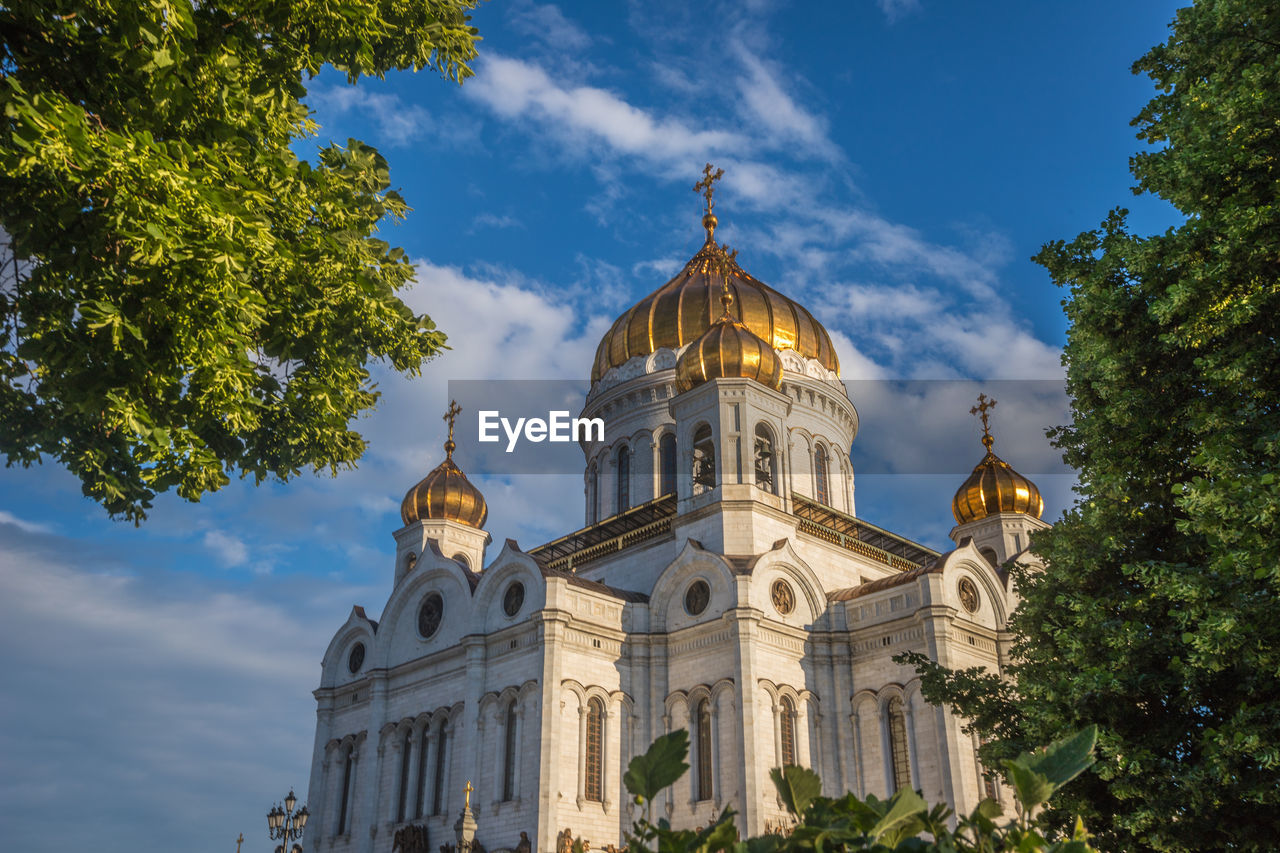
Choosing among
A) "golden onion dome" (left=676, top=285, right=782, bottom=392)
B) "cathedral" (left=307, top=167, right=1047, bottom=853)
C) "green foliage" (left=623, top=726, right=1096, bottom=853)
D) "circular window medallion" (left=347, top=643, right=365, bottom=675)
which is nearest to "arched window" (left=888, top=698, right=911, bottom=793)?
"cathedral" (left=307, top=167, right=1047, bottom=853)

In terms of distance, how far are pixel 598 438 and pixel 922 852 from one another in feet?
101

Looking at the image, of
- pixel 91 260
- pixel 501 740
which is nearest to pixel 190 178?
Result: pixel 91 260

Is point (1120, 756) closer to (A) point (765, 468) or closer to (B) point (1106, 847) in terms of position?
(B) point (1106, 847)

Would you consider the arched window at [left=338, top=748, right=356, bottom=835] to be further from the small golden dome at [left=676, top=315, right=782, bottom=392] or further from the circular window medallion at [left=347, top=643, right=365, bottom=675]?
the small golden dome at [left=676, top=315, right=782, bottom=392]

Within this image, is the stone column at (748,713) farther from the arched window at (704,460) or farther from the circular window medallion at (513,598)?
the circular window medallion at (513,598)

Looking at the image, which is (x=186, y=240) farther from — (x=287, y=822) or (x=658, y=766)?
(x=287, y=822)

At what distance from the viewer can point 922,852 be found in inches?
106

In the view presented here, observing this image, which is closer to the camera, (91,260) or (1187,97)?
(91,260)

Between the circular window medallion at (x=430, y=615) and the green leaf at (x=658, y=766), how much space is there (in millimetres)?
24677

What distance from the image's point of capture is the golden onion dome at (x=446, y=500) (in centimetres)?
3167

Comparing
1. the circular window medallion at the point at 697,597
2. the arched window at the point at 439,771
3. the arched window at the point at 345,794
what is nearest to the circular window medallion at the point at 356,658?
the arched window at the point at 345,794

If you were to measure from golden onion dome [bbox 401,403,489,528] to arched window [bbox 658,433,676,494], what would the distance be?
5881 millimetres

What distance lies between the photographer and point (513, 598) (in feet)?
81.9

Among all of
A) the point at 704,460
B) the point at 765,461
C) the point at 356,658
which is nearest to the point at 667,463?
the point at 704,460
